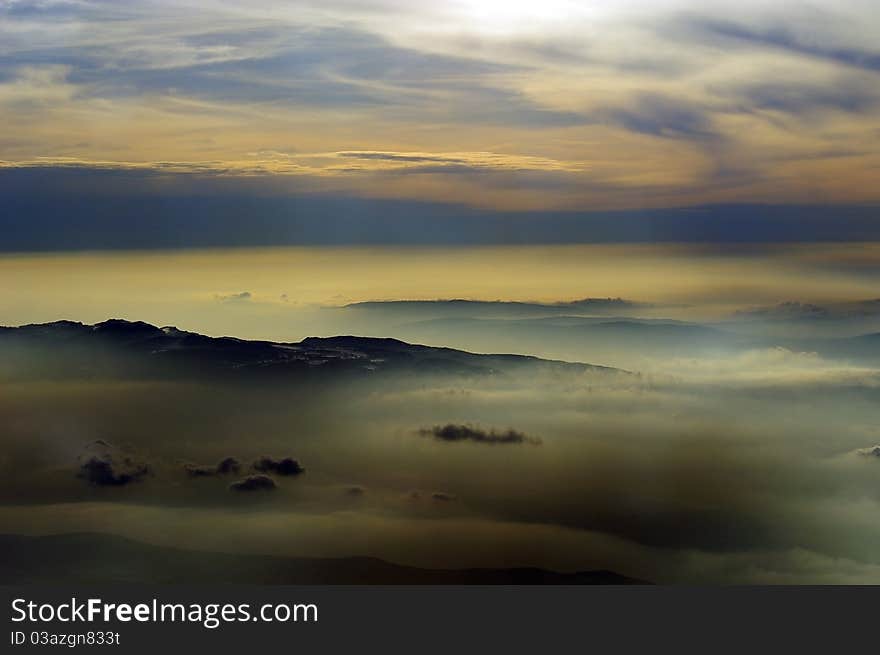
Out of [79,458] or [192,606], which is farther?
[79,458]

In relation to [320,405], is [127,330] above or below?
above

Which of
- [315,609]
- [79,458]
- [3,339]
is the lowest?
[315,609]

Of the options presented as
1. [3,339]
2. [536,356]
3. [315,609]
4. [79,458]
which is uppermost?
[3,339]

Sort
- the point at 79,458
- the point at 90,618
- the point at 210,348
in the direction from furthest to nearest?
the point at 210,348, the point at 79,458, the point at 90,618

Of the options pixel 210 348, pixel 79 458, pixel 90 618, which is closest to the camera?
pixel 90 618

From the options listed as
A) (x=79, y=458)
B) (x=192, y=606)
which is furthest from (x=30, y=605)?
(x=79, y=458)

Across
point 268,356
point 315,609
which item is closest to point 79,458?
point 268,356

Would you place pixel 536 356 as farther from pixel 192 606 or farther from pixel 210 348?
pixel 192 606

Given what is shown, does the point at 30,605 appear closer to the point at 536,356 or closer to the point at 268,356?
the point at 268,356

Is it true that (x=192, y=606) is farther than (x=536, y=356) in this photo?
No
